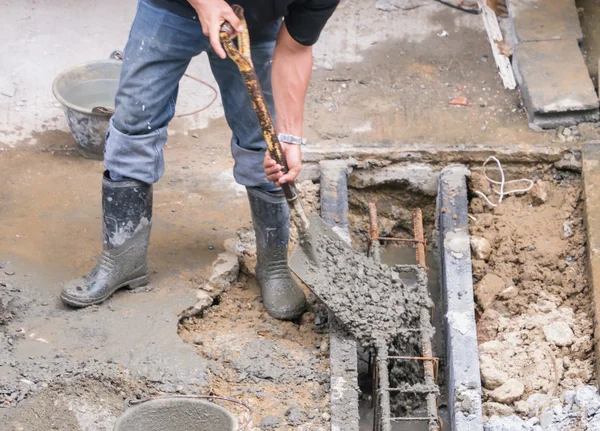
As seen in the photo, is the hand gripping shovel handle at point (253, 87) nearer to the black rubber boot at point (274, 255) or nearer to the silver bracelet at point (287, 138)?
the silver bracelet at point (287, 138)

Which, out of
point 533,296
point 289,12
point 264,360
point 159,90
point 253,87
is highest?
point 289,12

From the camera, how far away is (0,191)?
4852 millimetres

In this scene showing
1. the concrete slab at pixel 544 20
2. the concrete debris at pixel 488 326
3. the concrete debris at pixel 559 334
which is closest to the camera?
the concrete debris at pixel 559 334

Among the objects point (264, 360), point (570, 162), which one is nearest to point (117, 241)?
point (264, 360)

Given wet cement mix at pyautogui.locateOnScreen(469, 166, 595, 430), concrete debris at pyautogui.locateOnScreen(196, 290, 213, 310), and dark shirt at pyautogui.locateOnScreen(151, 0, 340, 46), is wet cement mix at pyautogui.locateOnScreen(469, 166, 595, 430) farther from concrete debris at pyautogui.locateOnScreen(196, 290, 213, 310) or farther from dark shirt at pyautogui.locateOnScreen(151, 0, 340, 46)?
dark shirt at pyautogui.locateOnScreen(151, 0, 340, 46)

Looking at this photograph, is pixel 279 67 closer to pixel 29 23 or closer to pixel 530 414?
pixel 530 414

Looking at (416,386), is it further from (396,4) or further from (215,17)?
(396,4)

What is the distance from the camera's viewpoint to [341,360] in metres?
3.89

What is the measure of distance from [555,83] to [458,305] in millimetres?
1882

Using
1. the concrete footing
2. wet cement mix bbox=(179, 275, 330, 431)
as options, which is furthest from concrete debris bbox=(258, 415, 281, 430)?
the concrete footing

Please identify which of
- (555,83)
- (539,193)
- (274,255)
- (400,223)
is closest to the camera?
(274,255)

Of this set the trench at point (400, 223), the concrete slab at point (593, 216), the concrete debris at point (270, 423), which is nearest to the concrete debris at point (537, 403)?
the concrete slab at point (593, 216)

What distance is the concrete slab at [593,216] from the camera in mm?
4316

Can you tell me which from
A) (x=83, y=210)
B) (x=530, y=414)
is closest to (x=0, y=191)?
(x=83, y=210)
